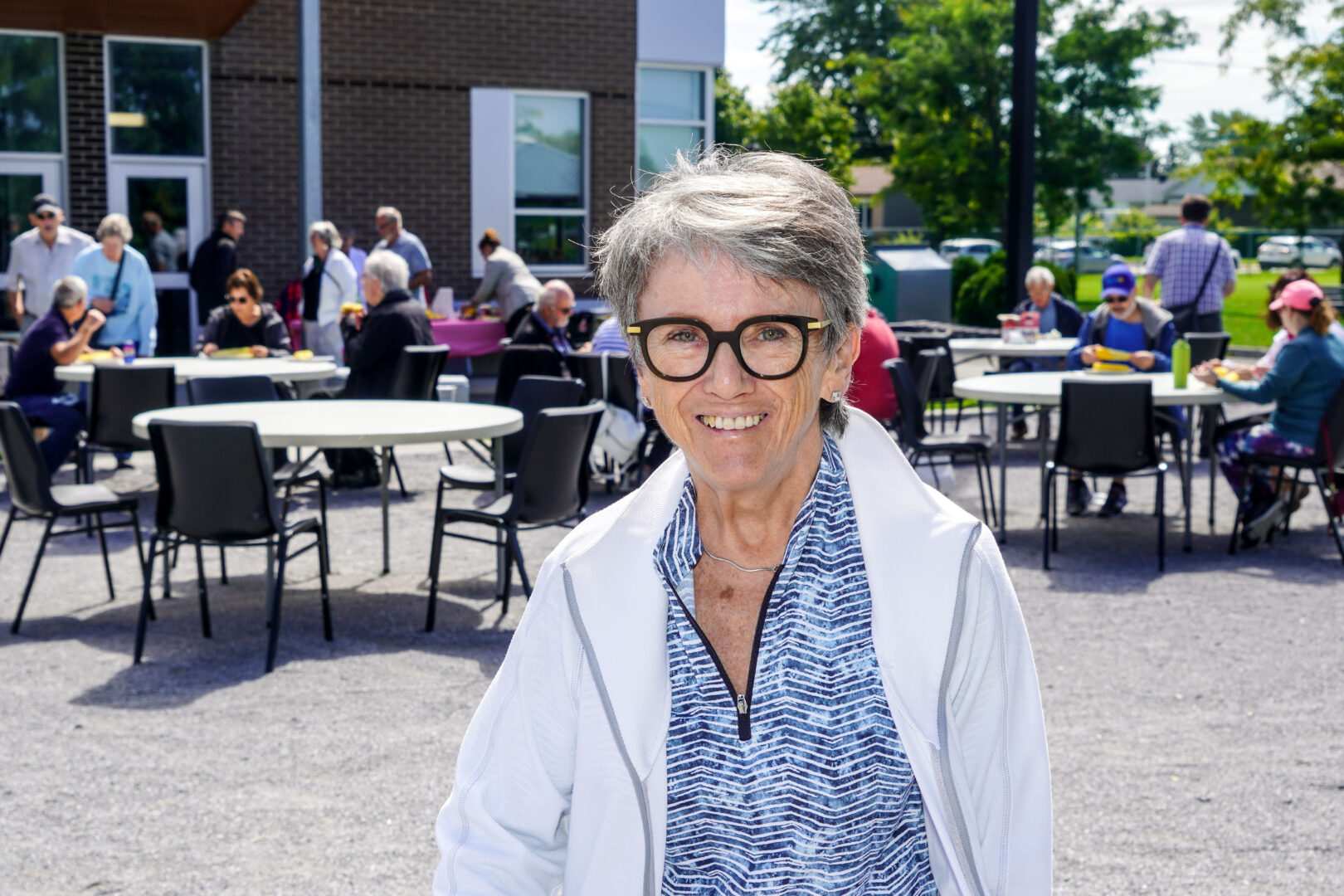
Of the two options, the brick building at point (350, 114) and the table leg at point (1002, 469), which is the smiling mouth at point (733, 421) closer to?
the table leg at point (1002, 469)

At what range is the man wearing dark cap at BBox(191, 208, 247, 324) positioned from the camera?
1479 cm

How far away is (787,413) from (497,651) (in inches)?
180

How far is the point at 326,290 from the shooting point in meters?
12.5

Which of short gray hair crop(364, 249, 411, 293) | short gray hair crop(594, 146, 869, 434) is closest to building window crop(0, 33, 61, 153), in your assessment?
short gray hair crop(364, 249, 411, 293)

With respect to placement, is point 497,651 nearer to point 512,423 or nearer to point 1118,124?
point 512,423

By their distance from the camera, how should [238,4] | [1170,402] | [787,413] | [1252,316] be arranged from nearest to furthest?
[787,413] < [1170,402] < [238,4] < [1252,316]

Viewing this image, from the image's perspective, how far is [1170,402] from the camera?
8.50m

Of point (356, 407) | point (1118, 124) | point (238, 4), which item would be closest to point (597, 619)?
point (356, 407)

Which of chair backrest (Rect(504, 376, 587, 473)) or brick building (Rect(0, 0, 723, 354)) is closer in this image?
chair backrest (Rect(504, 376, 587, 473))

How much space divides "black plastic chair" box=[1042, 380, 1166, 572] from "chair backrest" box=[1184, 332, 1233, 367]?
10.3ft

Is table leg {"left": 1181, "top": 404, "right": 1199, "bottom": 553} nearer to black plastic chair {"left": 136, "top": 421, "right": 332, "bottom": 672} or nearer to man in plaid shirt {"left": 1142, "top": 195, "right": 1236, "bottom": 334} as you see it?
man in plaid shirt {"left": 1142, "top": 195, "right": 1236, "bottom": 334}

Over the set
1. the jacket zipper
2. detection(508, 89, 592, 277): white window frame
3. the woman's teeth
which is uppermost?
detection(508, 89, 592, 277): white window frame

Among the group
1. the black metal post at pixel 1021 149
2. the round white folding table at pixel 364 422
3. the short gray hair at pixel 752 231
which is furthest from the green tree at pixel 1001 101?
the short gray hair at pixel 752 231

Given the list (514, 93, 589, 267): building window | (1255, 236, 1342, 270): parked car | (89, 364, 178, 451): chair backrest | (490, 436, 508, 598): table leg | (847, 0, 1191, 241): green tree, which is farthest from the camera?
(1255, 236, 1342, 270): parked car
